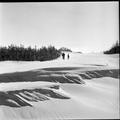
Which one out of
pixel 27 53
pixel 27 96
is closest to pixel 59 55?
pixel 27 53

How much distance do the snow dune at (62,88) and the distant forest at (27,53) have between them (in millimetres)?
41

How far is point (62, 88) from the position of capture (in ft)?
6.42

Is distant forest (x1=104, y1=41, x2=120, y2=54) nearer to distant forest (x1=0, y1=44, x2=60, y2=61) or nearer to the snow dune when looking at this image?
the snow dune

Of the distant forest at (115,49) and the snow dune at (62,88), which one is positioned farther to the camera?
the distant forest at (115,49)

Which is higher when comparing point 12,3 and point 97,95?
point 12,3

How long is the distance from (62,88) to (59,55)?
0.26m

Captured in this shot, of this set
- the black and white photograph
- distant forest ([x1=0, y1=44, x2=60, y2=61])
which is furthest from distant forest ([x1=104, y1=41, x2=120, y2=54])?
distant forest ([x1=0, y1=44, x2=60, y2=61])

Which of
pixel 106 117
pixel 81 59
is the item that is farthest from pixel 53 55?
pixel 106 117

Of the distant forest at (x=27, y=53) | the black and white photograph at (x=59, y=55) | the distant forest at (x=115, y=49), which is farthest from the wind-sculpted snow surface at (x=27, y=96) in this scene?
the distant forest at (x=115, y=49)

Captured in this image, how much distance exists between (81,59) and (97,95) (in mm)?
312

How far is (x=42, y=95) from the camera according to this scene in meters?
1.91

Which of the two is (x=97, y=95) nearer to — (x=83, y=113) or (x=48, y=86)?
(x=83, y=113)

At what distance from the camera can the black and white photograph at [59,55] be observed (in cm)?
190

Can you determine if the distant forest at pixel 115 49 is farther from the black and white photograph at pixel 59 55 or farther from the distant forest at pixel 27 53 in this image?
the distant forest at pixel 27 53
